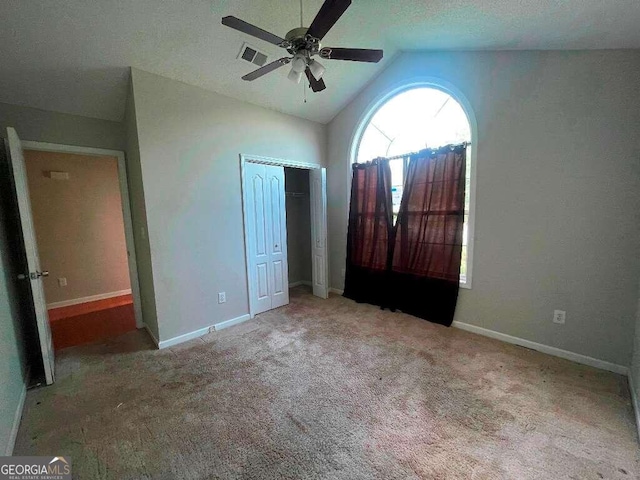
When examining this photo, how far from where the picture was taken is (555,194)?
236 cm

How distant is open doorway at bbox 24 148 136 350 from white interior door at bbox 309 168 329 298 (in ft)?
8.53

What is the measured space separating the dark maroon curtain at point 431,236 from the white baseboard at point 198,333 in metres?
2.06

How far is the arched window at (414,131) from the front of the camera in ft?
9.62

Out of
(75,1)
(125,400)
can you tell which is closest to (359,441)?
(125,400)

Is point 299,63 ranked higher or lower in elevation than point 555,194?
higher

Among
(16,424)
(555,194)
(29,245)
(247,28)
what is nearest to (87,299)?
(29,245)

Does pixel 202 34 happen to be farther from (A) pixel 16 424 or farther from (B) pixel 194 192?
(A) pixel 16 424

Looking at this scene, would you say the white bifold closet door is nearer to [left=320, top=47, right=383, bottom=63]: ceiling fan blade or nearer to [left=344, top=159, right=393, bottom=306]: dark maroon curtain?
[left=344, top=159, right=393, bottom=306]: dark maroon curtain

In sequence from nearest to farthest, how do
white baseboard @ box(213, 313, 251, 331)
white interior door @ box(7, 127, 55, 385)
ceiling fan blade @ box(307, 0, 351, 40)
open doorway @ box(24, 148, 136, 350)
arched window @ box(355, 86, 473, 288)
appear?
1. ceiling fan blade @ box(307, 0, 351, 40)
2. white interior door @ box(7, 127, 55, 385)
3. arched window @ box(355, 86, 473, 288)
4. white baseboard @ box(213, 313, 251, 331)
5. open doorway @ box(24, 148, 136, 350)

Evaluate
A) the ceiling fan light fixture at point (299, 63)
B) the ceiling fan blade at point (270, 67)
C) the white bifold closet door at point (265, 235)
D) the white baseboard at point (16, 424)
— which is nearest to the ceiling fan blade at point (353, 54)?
the ceiling fan light fixture at point (299, 63)

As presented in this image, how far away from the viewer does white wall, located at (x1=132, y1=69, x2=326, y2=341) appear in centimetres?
255

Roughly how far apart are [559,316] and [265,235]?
329cm

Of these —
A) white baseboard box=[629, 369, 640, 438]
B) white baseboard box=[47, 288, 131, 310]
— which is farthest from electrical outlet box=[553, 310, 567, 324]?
white baseboard box=[47, 288, 131, 310]

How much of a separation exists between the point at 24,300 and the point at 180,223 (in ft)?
5.35
